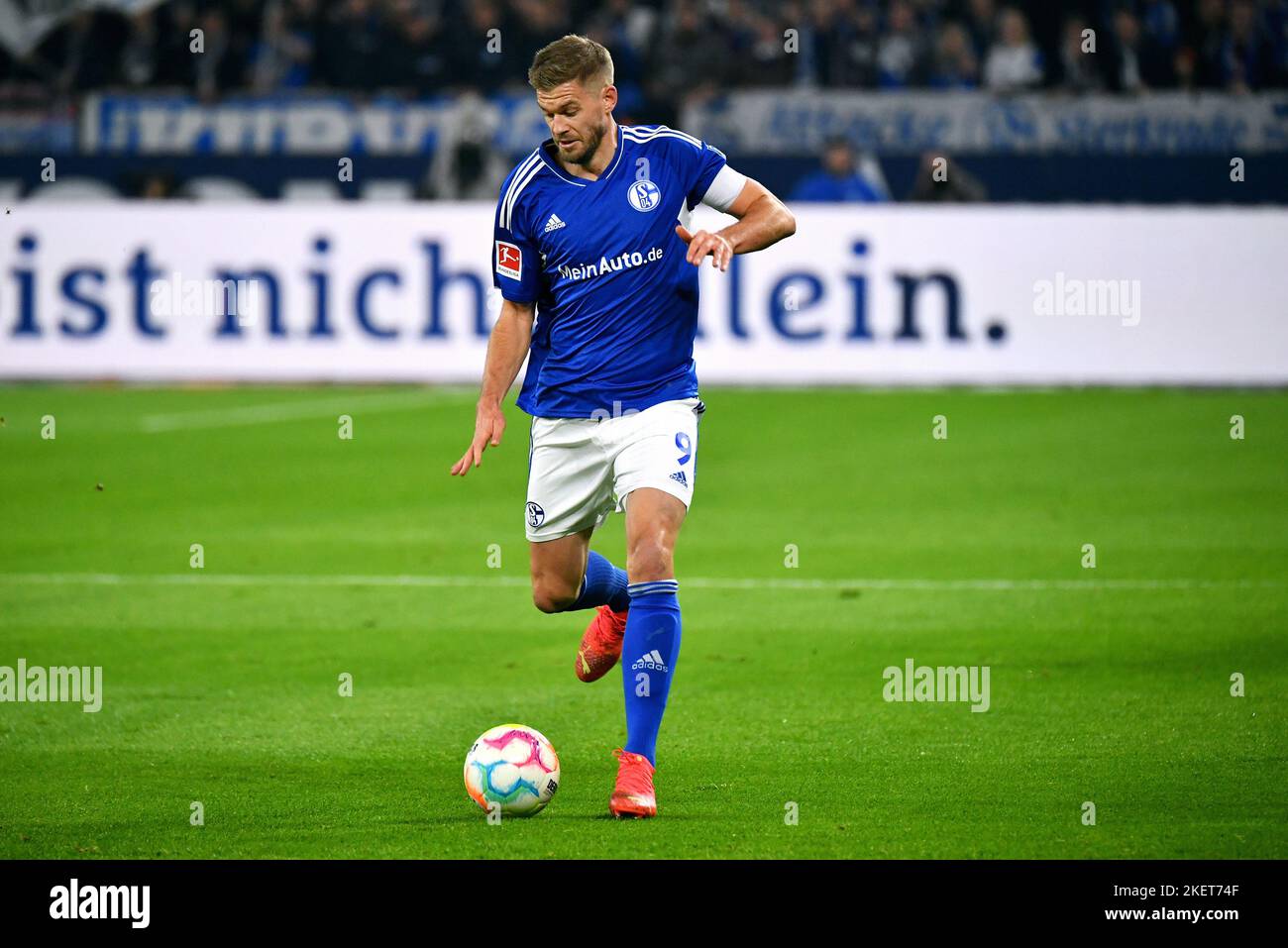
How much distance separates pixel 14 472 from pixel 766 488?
547 cm

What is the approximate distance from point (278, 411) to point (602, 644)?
11.0 m

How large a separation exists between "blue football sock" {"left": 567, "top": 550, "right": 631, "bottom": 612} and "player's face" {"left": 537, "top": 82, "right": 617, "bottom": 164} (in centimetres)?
152

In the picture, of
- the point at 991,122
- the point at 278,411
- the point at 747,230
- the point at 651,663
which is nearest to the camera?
the point at 651,663

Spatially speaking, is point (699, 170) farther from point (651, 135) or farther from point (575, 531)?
point (575, 531)

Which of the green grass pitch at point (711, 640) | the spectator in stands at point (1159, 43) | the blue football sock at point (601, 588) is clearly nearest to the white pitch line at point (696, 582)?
the green grass pitch at point (711, 640)

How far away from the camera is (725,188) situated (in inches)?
253

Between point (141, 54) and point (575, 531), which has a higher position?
point (141, 54)

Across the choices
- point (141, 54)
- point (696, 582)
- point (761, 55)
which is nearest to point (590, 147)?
point (696, 582)

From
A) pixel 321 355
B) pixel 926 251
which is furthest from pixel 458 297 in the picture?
pixel 926 251

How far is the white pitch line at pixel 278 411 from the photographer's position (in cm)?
1670

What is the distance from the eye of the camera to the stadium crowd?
69.5 ft

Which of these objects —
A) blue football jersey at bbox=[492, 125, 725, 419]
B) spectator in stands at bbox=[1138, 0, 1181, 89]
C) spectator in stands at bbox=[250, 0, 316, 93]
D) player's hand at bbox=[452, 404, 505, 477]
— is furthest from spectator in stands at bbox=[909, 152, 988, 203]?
player's hand at bbox=[452, 404, 505, 477]

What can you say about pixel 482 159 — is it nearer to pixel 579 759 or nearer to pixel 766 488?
pixel 766 488

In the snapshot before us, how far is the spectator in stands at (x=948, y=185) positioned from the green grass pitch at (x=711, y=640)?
3.26m
